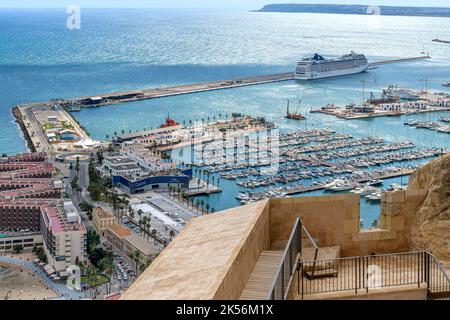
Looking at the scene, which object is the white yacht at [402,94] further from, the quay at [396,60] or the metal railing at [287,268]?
the metal railing at [287,268]

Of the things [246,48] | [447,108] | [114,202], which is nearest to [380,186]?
Answer: [114,202]

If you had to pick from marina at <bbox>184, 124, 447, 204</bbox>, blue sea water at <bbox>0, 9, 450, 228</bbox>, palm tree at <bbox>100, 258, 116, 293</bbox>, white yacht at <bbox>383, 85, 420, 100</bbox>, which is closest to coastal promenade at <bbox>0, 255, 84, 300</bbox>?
palm tree at <bbox>100, 258, 116, 293</bbox>

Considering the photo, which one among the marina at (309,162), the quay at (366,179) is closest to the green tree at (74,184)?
the marina at (309,162)

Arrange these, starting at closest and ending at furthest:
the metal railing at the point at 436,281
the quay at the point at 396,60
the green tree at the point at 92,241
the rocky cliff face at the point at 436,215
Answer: the metal railing at the point at 436,281
the rocky cliff face at the point at 436,215
the green tree at the point at 92,241
the quay at the point at 396,60

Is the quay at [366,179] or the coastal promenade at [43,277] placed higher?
the quay at [366,179]

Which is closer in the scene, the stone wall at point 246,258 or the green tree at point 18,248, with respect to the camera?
the stone wall at point 246,258

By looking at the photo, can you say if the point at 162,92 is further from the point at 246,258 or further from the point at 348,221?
the point at 246,258

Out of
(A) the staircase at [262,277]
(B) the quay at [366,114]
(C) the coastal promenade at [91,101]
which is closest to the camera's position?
(A) the staircase at [262,277]
